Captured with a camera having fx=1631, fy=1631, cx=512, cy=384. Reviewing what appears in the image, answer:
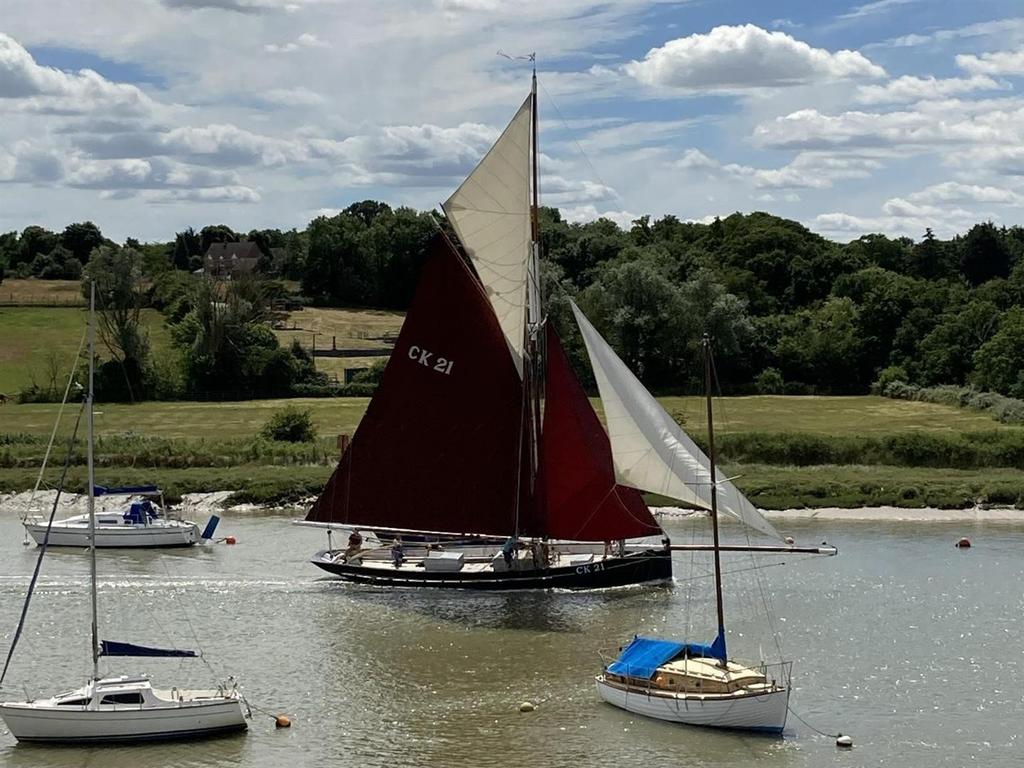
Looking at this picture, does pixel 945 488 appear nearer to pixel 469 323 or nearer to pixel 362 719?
pixel 469 323

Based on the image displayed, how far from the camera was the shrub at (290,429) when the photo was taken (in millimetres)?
99938

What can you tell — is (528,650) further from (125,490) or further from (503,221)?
(125,490)

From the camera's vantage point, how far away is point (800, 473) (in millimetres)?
87812

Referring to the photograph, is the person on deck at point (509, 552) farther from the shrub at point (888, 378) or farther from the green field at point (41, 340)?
the green field at point (41, 340)

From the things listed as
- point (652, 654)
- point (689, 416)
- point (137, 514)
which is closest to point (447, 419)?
point (137, 514)

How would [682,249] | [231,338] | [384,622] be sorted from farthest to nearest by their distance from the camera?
1. [682,249]
2. [231,338]
3. [384,622]

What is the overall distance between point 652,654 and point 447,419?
20.5m

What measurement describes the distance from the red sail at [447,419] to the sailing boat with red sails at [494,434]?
0.16 feet

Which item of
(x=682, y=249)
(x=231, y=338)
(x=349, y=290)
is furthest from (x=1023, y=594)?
(x=349, y=290)

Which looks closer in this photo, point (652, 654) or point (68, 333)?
point (652, 654)

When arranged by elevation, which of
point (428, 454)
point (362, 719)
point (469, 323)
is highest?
point (469, 323)

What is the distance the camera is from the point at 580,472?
61.7 metres

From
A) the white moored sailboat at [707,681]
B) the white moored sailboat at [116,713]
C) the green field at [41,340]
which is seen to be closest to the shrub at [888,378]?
the green field at [41,340]

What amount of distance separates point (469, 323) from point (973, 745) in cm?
2766
